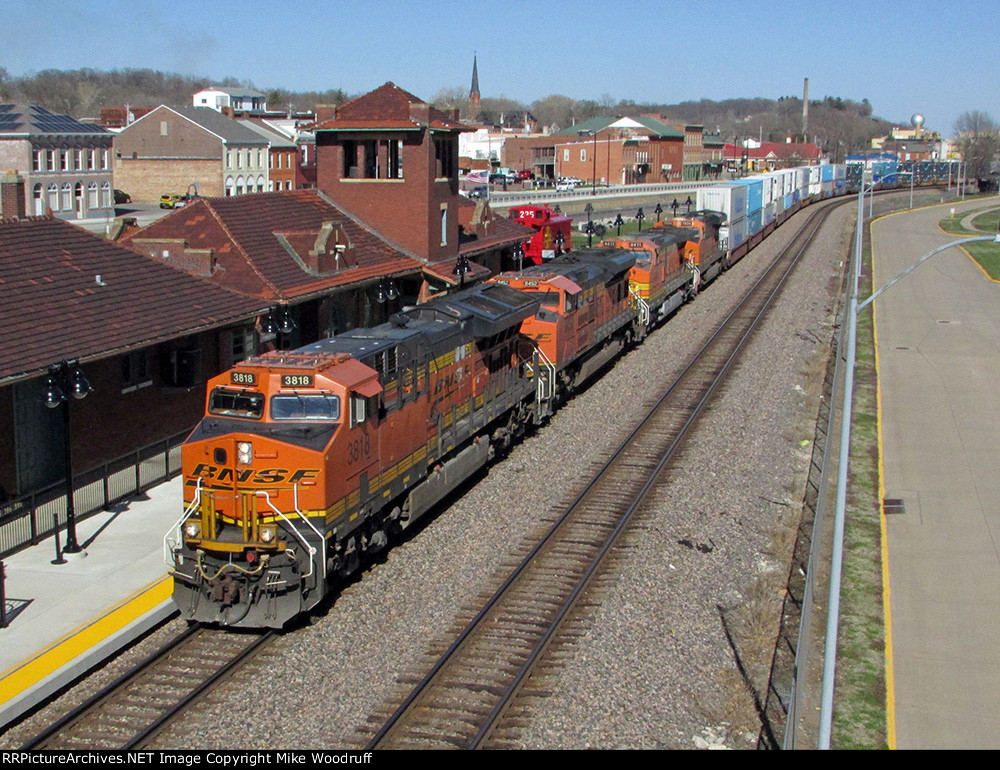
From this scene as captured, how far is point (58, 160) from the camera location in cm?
6594

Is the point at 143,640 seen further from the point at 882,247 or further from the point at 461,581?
the point at 882,247

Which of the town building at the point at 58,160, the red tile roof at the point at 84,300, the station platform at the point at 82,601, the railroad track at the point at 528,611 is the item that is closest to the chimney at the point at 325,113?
the red tile roof at the point at 84,300

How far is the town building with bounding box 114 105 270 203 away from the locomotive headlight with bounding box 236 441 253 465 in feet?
244

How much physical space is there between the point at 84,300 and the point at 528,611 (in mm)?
11576

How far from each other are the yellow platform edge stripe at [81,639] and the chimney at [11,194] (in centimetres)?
1509

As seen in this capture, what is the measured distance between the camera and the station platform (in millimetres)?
13062

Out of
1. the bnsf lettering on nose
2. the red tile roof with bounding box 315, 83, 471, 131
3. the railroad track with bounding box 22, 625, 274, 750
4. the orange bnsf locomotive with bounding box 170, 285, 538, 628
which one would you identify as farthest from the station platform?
the red tile roof with bounding box 315, 83, 471, 131

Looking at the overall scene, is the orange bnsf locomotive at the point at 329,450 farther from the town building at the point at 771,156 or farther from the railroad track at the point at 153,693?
the town building at the point at 771,156

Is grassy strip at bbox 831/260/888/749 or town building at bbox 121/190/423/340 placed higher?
town building at bbox 121/190/423/340

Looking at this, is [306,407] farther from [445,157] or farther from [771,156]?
[771,156]

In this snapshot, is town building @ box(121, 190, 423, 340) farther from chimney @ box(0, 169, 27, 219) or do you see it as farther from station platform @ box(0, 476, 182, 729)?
station platform @ box(0, 476, 182, 729)

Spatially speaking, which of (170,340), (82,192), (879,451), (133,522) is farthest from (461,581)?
(82,192)

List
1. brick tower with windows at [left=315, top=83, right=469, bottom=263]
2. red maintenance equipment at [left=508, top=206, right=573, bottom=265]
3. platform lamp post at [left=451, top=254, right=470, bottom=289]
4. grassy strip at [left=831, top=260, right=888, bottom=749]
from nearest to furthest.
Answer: grassy strip at [left=831, top=260, right=888, bottom=749] → platform lamp post at [left=451, top=254, right=470, bottom=289] → brick tower with windows at [left=315, top=83, right=469, bottom=263] → red maintenance equipment at [left=508, top=206, right=573, bottom=265]
